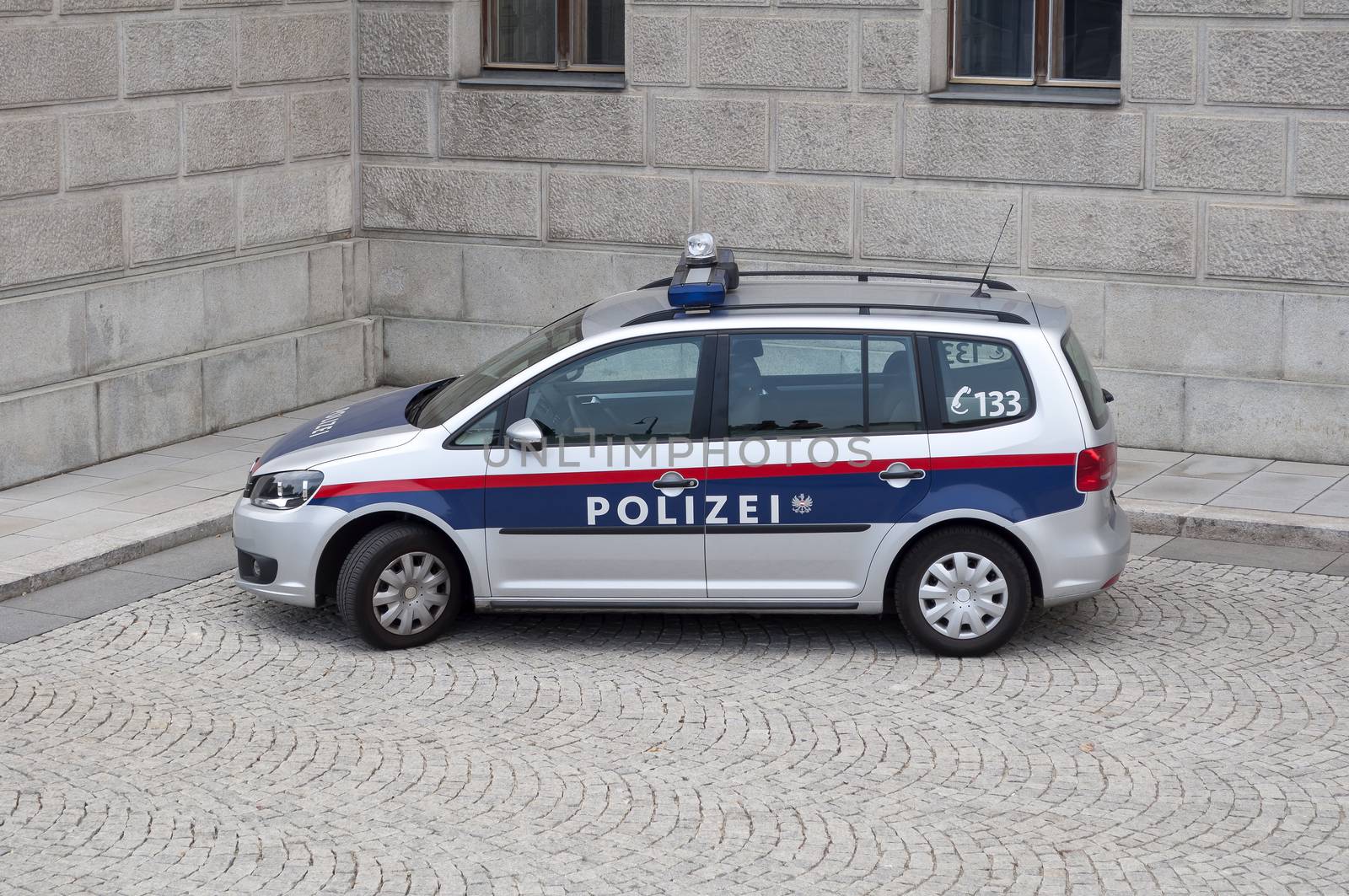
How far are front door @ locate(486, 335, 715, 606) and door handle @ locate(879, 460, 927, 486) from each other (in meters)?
0.80

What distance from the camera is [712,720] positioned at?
23.4 feet

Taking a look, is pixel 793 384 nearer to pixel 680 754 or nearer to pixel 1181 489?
pixel 680 754

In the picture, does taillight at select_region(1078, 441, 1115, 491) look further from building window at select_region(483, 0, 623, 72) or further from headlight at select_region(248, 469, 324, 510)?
building window at select_region(483, 0, 623, 72)

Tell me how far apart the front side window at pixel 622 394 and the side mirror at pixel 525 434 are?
75 millimetres

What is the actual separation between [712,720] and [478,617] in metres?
1.86

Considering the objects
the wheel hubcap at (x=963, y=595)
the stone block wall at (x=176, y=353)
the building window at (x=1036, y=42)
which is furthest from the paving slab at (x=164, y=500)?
the building window at (x=1036, y=42)

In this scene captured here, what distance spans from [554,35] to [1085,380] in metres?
7.03

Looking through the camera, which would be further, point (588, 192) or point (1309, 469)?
point (588, 192)

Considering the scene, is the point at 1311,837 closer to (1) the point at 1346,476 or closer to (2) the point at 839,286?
(2) the point at 839,286

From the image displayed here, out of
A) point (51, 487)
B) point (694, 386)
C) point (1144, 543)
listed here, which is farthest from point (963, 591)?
point (51, 487)

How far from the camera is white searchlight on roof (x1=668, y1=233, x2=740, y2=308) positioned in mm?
8133

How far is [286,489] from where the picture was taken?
8.16 m

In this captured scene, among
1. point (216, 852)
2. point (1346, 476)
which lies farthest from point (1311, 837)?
point (1346, 476)

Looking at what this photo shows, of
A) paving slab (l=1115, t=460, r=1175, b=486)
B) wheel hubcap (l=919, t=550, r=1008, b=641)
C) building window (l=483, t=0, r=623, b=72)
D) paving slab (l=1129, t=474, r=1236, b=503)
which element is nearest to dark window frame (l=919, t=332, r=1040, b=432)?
wheel hubcap (l=919, t=550, r=1008, b=641)
